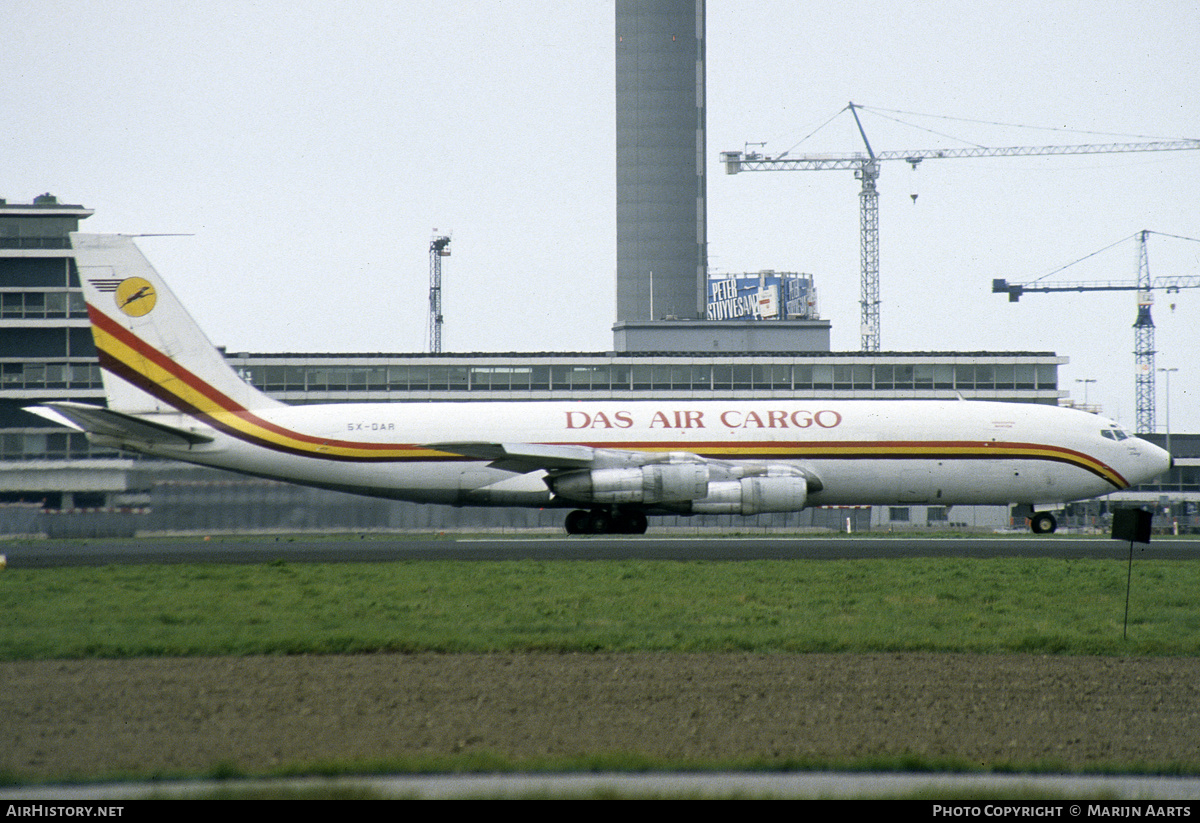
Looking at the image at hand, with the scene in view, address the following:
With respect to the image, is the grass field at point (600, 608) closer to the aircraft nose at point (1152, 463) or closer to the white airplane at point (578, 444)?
the white airplane at point (578, 444)

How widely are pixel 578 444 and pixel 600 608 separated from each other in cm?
1846

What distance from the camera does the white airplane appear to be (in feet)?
109

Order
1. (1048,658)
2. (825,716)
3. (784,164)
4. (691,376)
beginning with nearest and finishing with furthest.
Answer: (825,716) → (1048,658) → (691,376) → (784,164)

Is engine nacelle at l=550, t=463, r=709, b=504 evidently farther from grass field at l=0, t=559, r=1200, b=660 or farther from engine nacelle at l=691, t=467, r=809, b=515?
grass field at l=0, t=559, r=1200, b=660

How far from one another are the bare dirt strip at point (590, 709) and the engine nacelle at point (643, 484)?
19.6 metres

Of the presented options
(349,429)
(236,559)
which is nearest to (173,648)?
(236,559)

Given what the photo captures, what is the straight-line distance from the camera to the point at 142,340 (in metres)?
34.0

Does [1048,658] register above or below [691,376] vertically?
below

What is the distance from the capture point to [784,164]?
178 metres

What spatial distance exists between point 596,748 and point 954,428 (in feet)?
98.0

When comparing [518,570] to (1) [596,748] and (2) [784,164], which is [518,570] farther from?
(2) [784,164]

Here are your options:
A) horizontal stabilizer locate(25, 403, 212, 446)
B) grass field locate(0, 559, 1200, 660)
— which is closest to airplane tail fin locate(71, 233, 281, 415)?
horizontal stabilizer locate(25, 403, 212, 446)

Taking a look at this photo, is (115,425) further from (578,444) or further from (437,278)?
(437,278)

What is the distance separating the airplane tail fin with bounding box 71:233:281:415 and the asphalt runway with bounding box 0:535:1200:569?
4442mm
